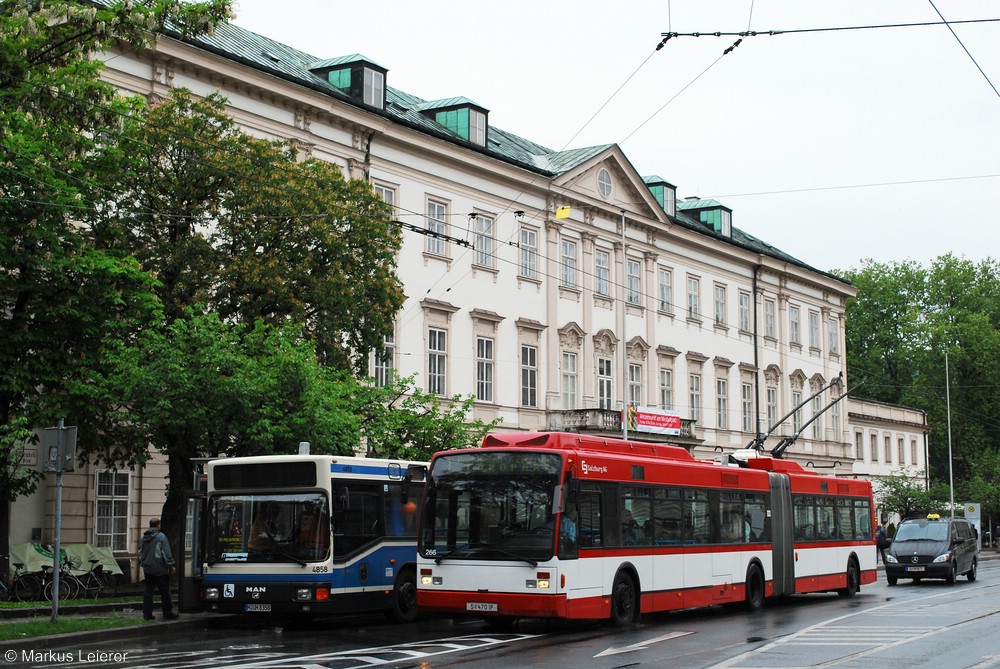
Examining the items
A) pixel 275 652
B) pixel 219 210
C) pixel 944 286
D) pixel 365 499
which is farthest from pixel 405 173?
pixel 944 286

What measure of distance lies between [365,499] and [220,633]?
121 inches

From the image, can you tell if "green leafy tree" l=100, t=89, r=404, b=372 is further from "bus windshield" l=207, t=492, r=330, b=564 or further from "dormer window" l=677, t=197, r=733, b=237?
"dormer window" l=677, t=197, r=733, b=237

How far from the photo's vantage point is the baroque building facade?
35312 millimetres

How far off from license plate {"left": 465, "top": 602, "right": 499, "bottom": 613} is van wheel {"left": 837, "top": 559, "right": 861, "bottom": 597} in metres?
13.9

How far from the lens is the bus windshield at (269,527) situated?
65.4ft

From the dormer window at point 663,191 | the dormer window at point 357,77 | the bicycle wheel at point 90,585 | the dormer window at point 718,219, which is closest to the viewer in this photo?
the bicycle wheel at point 90,585

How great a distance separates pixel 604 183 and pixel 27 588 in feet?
103

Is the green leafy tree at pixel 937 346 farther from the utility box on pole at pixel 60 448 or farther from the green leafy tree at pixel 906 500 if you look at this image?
the utility box on pole at pixel 60 448

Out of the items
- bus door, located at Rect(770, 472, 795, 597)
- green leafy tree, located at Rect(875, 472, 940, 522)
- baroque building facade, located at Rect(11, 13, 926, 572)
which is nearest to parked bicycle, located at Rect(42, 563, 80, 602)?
baroque building facade, located at Rect(11, 13, 926, 572)

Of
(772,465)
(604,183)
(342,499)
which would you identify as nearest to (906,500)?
(604,183)

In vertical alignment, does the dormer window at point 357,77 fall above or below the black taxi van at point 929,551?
above

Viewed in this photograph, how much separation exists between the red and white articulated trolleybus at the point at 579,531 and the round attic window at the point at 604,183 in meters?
27.4

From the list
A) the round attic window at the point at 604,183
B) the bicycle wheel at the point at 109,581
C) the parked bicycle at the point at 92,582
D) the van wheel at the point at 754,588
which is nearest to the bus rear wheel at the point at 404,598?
the van wheel at the point at 754,588

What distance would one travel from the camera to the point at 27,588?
83.2ft
